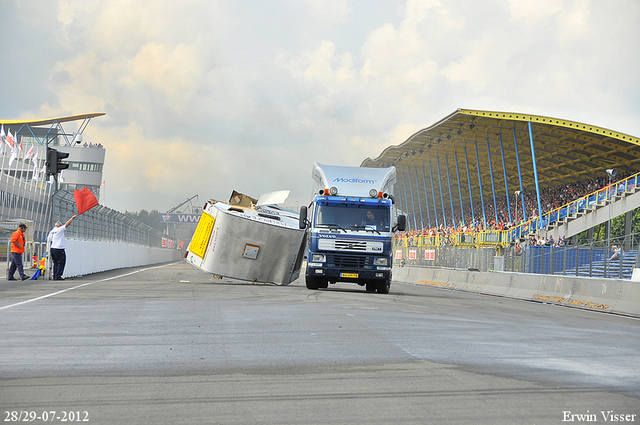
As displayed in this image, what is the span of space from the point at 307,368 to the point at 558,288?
1525 centimetres

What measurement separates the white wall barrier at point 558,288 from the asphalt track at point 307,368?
470 centimetres

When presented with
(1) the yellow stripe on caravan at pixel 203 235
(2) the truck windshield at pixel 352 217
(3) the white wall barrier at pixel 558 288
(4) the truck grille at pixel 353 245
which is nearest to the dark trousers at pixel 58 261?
(1) the yellow stripe on caravan at pixel 203 235

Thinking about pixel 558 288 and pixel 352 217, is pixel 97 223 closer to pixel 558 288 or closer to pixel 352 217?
pixel 352 217

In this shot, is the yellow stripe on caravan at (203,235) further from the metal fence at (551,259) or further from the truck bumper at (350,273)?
the metal fence at (551,259)

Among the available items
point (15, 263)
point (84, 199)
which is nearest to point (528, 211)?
point (84, 199)

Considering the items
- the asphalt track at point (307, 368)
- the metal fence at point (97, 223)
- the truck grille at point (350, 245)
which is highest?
the metal fence at point (97, 223)

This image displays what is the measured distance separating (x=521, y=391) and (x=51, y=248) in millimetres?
19436

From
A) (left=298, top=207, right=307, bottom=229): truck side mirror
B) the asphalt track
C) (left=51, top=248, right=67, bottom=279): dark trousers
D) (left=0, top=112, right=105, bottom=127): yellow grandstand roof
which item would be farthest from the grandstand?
(left=0, top=112, right=105, bottom=127): yellow grandstand roof

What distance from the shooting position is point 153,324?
33.8 ft

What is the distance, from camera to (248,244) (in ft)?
74.0

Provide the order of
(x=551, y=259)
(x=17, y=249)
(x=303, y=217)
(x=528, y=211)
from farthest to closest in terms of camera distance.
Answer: (x=528, y=211) < (x=551, y=259) < (x=17, y=249) < (x=303, y=217)

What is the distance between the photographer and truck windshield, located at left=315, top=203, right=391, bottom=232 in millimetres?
20516

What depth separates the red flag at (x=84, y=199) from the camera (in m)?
22.8

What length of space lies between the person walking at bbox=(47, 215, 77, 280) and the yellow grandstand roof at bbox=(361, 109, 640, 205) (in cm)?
2940
